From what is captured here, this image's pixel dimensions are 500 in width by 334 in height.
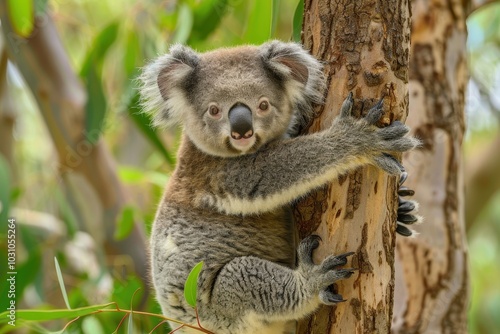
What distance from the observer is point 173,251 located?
260 centimetres

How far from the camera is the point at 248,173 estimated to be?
2.49 metres

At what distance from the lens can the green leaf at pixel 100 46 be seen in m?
4.16

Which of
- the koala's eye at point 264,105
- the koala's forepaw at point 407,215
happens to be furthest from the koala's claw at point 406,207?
the koala's eye at point 264,105

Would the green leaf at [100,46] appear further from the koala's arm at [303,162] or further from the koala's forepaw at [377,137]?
the koala's forepaw at [377,137]

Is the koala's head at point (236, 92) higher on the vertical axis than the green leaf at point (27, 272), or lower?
higher

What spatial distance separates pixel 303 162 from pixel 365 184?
240 millimetres

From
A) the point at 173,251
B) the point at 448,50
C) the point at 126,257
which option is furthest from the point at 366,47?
the point at 126,257

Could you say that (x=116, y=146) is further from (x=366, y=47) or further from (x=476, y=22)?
(x=366, y=47)

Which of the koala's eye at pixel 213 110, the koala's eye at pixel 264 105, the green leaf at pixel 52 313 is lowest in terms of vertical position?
the green leaf at pixel 52 313

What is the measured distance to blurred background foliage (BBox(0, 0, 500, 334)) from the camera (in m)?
3.84

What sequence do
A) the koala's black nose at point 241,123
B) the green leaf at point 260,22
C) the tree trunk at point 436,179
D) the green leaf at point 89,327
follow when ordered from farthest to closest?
the tree trunk at point 436,179 → the green leaf at point 260,22 → the green leaf at point 89,327 → the koala's black nose at point 241,123

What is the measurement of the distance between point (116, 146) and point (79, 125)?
96.3 inches

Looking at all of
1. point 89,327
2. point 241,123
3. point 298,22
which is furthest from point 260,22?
point 89,327

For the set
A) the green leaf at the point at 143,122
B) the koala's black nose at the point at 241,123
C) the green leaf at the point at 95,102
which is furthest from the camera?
the green leaf at the point at 95,102
